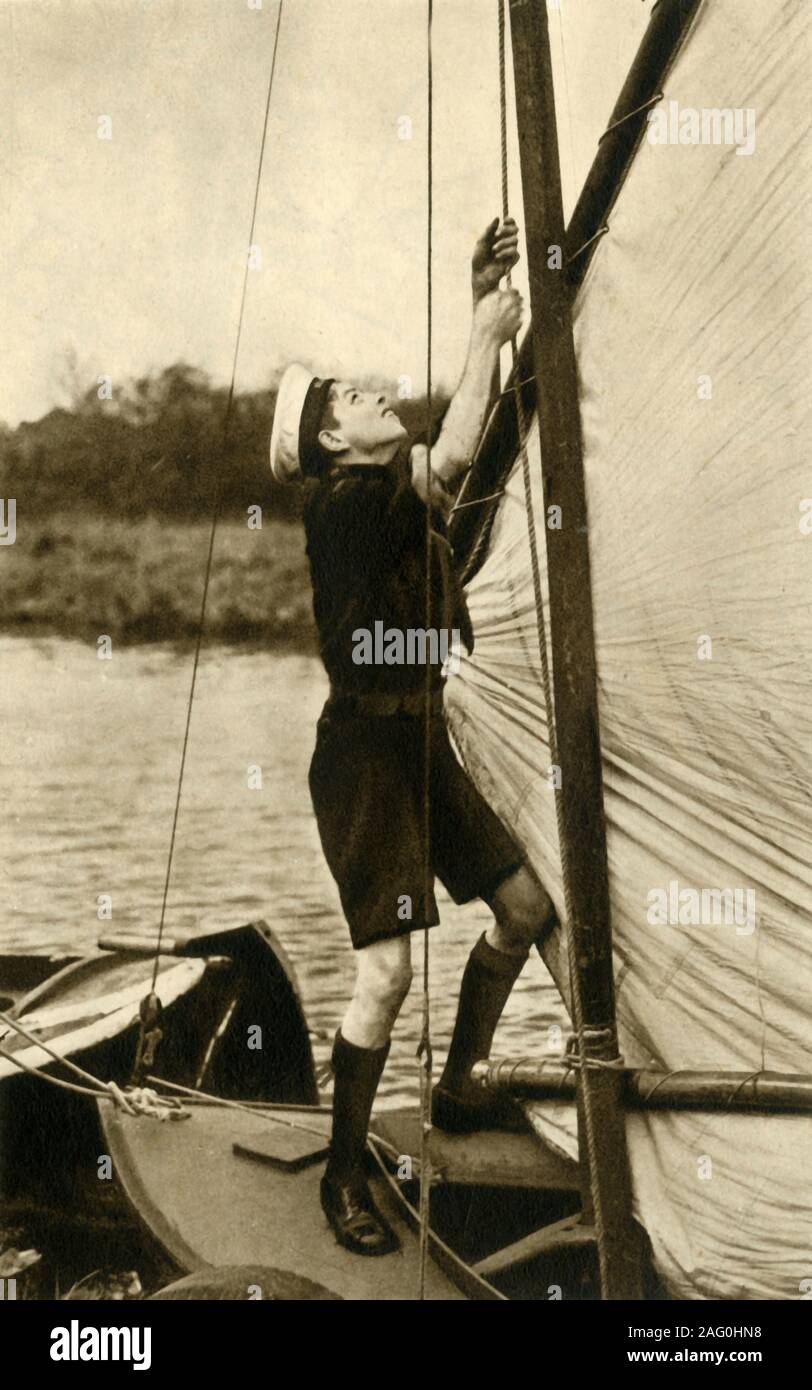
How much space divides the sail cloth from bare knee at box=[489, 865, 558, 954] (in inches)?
5.3

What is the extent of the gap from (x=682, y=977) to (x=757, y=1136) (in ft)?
1.04

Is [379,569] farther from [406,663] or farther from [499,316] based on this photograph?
[499,316]

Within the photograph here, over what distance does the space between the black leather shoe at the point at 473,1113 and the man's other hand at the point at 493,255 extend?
155 cm

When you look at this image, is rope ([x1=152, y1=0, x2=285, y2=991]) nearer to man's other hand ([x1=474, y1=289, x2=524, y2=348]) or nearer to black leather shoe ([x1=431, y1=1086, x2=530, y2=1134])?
man's other hand ([x1=474, y1=289, x2=524, y2=348])

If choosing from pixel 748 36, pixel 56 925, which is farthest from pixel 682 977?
pixel 748 36

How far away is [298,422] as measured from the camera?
2.61m

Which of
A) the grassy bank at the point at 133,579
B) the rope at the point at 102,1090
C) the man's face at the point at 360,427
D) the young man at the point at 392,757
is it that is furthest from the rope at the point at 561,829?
the rope at the point at 102,1090

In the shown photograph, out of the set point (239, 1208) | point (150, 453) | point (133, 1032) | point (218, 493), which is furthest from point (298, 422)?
point (239, 1208)

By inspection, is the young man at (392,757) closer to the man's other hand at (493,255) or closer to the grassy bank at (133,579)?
the man's other hand at (493,255)

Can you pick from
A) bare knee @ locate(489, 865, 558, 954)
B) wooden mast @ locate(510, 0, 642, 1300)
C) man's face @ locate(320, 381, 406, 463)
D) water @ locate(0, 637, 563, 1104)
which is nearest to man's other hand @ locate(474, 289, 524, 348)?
wooden mast @ locate(510, 0, 642, 1300)

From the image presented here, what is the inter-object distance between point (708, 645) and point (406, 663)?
1.88 ft

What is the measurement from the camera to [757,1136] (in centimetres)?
245

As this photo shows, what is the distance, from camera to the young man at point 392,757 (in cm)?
254

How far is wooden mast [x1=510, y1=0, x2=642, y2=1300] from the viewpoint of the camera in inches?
95.0
